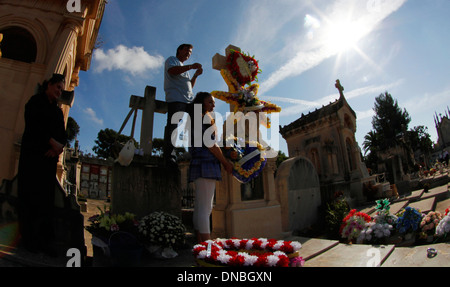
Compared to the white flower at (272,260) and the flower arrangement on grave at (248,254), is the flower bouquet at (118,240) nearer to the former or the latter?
the flower arrangement on grave at (248,254)

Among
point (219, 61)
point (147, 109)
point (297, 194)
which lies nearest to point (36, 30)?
point (219, 61)

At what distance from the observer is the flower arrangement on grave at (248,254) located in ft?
7.61

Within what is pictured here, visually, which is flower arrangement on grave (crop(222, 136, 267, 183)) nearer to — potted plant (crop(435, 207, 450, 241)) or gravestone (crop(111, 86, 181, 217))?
gravestone (crop(111, 86, 181, 217))

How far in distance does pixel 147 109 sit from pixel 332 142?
14.9 meters

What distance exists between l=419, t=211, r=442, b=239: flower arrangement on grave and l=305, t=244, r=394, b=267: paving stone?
43.2 inches

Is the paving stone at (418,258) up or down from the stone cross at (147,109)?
down

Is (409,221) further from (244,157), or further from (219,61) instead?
(219,61)

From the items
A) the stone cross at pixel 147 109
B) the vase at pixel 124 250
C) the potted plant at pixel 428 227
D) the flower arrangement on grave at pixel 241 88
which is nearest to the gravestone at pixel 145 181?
the stone cross at pixel 147 109

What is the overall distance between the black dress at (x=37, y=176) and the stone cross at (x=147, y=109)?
61.6 inches

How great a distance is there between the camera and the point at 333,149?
632 inches
